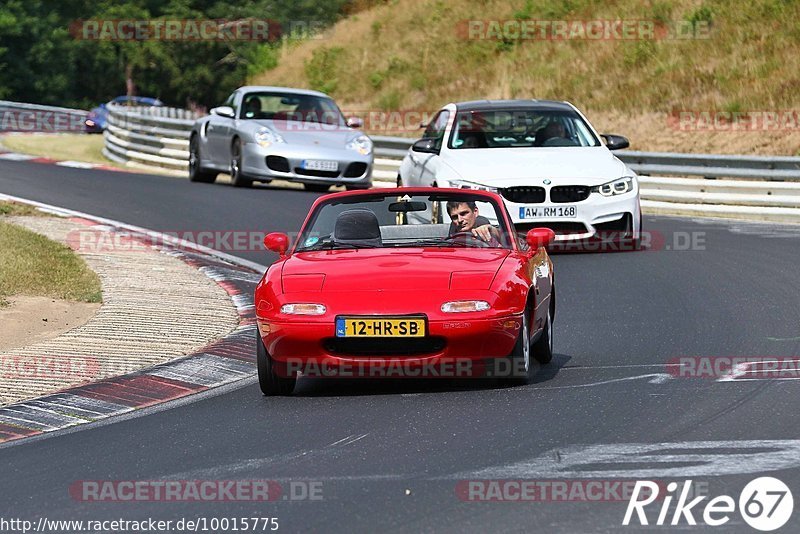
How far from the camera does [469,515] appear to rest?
5.75 m

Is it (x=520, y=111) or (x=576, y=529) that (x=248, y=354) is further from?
(x=520, y=111)

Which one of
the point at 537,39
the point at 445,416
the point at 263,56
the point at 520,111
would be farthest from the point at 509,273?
the point at 263,56

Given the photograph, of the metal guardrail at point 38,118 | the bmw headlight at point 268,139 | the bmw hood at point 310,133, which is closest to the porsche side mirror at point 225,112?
the bmw hood at point 310,133

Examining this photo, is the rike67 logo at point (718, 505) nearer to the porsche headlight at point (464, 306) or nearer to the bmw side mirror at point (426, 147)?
the porsche headlight at point (464, 306)

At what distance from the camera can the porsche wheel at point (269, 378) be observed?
875 cm

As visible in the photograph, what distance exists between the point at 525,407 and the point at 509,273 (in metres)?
1.05

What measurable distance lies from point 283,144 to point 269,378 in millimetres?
14306

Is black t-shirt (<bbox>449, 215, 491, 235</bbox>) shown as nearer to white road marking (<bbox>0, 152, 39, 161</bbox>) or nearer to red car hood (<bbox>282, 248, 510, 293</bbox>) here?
red car hood (<bbox>282, 248, 510, 293</bbox>)

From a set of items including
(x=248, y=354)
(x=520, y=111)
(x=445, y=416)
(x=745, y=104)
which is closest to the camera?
(x=445, y=416)

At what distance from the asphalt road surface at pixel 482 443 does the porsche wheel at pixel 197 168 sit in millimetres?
13791

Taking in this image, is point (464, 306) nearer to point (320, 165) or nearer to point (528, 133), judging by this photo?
point (528, 133)

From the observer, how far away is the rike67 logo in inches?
220

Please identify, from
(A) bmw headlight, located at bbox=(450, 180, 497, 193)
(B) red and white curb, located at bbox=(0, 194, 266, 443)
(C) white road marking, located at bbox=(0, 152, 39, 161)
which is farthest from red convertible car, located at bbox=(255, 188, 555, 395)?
(C) white road marking, located at bbox=(0, 152, 39, 161)

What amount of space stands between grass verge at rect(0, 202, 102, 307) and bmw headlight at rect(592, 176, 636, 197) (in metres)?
5.16
